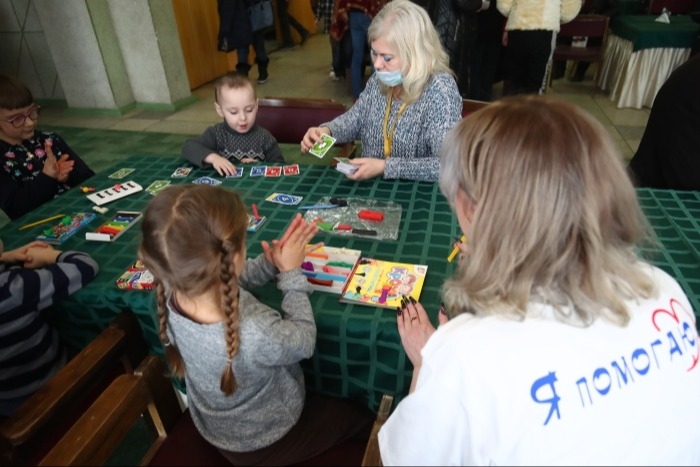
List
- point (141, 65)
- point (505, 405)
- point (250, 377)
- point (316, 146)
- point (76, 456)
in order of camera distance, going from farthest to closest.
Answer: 1. point (141, 65)
2. point (316, 146)
3. point (250, 377)
4. point (76, 456)
5. point (505, 405)

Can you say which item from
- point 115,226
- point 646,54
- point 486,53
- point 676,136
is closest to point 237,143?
point 115,226

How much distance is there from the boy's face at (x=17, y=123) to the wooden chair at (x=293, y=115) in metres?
1.13

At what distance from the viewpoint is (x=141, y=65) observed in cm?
543

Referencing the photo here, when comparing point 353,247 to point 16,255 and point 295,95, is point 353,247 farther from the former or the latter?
point 295,95

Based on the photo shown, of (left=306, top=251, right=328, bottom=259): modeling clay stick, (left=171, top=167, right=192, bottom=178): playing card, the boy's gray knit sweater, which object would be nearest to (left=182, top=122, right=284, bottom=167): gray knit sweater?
(left=171, top=167, right=192, bottom=178): playing card

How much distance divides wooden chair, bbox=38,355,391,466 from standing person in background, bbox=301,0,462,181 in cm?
105

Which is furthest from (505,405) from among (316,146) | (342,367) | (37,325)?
(316,146)

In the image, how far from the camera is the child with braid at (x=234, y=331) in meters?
1.03

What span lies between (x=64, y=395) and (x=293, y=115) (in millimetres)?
1988

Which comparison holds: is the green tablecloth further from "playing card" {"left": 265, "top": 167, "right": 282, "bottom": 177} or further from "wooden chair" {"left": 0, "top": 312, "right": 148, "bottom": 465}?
"wooden chair" {"left": 0, "top": 312, "right": 148, "bottom": 465}

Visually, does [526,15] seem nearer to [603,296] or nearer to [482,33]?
[482,33]

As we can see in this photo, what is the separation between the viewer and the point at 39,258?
143cm

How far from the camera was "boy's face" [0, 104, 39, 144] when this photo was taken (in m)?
2.04

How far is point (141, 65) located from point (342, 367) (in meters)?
5.36
